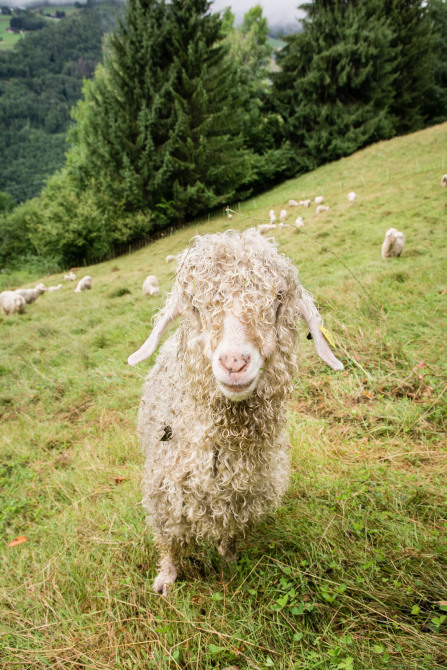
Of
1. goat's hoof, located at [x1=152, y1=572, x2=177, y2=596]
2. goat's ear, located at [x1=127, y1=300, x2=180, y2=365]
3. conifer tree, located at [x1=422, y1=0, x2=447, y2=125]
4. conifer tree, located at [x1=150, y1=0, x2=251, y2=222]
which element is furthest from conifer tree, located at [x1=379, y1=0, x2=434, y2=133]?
goat's hoof, located at [x1=152, y1=572, x2=177, y2=596]

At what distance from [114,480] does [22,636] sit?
4.07 ft

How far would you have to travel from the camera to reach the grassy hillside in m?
1.68

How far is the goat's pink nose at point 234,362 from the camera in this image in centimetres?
135

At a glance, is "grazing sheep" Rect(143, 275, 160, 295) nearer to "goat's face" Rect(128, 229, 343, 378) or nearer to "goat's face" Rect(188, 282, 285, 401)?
"goat's face" Rect(128, 229, 343, 378)

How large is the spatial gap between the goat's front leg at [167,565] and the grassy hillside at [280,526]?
9 cm

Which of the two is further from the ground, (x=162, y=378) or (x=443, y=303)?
(x=162, y=378)

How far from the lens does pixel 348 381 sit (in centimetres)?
361

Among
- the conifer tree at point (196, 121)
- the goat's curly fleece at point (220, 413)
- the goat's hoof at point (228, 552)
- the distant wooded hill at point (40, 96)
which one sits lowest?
the goat's hoof at point (228, 552)

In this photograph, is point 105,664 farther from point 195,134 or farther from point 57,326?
point 195,134

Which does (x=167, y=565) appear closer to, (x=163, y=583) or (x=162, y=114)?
(x=163, y=583)

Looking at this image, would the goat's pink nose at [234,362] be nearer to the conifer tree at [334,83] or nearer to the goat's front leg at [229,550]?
the goat's front leg at [229,550]

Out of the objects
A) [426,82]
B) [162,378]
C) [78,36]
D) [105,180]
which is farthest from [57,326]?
[78,36]

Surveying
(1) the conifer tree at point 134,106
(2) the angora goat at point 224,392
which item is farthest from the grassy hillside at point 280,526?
(1) the conifer tree at point 134,106

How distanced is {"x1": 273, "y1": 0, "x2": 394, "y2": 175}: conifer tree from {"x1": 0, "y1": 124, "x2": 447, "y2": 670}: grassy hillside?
20882 mm
